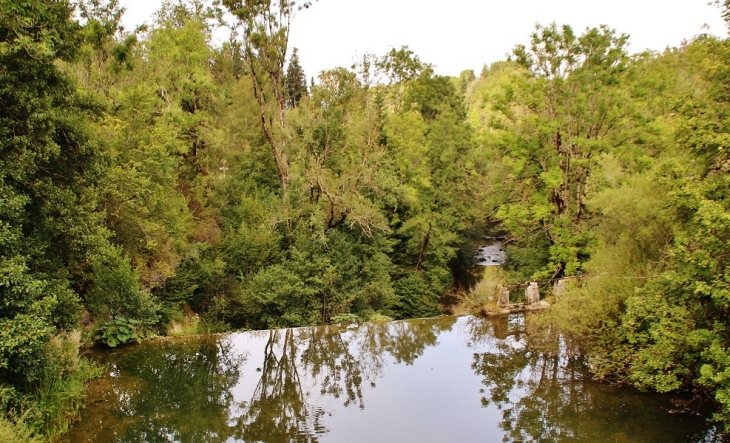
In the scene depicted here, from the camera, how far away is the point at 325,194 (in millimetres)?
19609

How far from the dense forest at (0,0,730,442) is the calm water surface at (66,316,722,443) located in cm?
72

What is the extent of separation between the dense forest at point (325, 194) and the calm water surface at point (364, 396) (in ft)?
2.36

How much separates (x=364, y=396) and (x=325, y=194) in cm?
1162

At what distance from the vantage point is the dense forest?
23.8 ft

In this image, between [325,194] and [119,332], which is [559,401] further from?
[325,194]

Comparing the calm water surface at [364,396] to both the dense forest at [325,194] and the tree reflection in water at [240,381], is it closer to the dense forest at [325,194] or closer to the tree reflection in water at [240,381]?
the tree reflection in water at [240,381]

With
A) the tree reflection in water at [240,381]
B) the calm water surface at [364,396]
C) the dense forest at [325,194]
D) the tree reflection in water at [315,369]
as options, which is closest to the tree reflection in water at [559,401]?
the calm water surface at [364,396]

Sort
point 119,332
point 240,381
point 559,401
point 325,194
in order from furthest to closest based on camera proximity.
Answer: point 325,194
point 119,332
point 240,381
point 559,401

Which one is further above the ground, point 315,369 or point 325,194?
point 325,194

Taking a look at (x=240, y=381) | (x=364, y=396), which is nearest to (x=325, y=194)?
(x=240, y=381)

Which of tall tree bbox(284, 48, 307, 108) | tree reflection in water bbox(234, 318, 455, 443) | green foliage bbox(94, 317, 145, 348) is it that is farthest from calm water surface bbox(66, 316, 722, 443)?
tall tree bbox(284, 48, 307, 108)

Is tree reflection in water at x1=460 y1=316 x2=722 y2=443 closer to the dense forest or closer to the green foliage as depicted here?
the dense forest

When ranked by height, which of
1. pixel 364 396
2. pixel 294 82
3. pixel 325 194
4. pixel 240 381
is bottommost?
pixel 364 396

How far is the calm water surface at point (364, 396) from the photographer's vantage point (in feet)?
25.0
